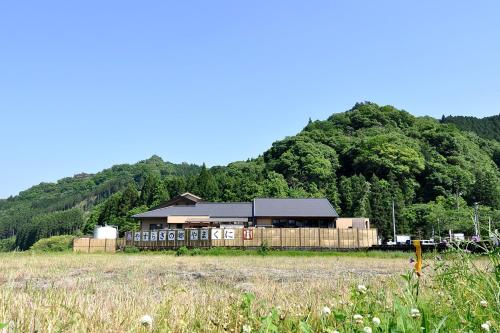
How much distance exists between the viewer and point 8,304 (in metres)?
2.56

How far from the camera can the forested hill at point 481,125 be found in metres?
105

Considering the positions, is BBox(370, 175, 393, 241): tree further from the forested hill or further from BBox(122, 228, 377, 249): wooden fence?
the forested hill

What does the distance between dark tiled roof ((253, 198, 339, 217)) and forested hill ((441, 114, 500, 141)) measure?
80668 mm

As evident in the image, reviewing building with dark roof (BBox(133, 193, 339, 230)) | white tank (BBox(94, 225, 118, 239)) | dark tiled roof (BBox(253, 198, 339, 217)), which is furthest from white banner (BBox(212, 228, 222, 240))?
white tank (BBox(94, 225, 118, 239))

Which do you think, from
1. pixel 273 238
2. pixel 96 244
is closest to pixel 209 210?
pixel 96 244

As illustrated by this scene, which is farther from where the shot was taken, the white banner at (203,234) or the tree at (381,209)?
the tree at (381,209)

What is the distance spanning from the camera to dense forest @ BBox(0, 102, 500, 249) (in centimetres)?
5643

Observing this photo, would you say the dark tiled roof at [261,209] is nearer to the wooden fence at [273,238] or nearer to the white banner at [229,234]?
the wooden fence at [273,238]

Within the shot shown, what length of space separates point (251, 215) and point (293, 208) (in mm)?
4255

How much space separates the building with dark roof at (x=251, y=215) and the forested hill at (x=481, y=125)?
81.5 m

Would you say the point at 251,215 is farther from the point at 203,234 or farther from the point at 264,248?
the point at 264,248

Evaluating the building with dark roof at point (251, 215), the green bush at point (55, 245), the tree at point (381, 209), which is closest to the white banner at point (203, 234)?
the building with dark roof at point (251, 215)

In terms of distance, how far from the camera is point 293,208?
133 feet

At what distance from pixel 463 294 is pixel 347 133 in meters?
89.3
